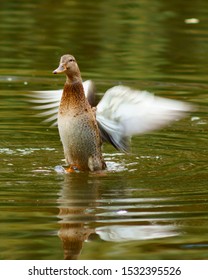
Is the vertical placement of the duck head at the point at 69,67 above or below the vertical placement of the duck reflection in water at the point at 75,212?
above

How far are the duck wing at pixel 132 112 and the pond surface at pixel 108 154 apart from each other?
395mm

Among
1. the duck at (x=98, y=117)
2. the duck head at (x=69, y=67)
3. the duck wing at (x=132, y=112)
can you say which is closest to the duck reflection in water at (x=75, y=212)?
the duck at (x=98, y=117)

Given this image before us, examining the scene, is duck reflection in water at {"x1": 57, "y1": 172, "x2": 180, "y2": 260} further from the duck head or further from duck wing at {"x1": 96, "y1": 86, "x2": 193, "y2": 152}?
the duck head

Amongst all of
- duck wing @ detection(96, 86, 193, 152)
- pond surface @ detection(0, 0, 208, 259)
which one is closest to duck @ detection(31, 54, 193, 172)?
duck wing @ detection(96, 86, 193, 152)

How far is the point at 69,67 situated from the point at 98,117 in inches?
24.0

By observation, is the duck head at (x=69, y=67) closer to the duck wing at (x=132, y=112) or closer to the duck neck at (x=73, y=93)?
the duck neck at (x=73, y=93)

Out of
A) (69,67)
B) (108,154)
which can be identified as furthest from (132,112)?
(108,154)

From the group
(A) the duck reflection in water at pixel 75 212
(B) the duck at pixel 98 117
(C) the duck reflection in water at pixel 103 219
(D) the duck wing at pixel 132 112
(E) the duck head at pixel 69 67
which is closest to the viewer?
(A) the duck reflection in water at pixel 75 212

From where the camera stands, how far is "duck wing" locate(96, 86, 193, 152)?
393 inches

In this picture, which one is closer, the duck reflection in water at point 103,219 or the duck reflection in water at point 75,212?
the duck reflection in water at point 75,212

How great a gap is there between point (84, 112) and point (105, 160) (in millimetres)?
859

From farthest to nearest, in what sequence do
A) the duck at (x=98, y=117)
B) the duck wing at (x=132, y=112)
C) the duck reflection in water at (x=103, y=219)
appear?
the duck at (x=98, y=117)
the duck wing at (x=132, y=112)
the duck reflection in water at (x=103, y=219)

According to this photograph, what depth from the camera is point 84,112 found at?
1062 centimetres

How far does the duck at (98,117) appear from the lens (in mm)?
10094
